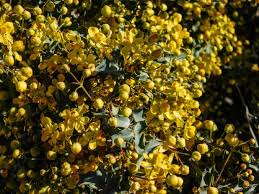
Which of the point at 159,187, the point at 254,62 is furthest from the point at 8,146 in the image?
the point at 254,62

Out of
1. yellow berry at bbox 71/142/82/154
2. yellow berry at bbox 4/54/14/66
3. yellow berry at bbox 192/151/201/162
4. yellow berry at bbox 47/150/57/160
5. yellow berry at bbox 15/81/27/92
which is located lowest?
yellow berry at bbox 47/150/57/160

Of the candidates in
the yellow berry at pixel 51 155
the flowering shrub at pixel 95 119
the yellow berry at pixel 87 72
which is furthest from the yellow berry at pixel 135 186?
the yellow berry at pixel 87 72

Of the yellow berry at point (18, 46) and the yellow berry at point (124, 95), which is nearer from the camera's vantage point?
the yellow berry at point (124, 95)

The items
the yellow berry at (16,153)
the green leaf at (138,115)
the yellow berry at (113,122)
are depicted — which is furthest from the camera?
the yellow berry at (16,153)

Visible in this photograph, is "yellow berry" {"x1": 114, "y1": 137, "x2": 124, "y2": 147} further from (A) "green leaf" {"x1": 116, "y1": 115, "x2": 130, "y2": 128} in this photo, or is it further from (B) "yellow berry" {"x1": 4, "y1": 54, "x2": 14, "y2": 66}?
(B) "yellow berry" {"x1": 4, "y1": 54, "x2": 14, "y2": 66}

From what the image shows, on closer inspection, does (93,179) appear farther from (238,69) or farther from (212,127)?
(238,69)

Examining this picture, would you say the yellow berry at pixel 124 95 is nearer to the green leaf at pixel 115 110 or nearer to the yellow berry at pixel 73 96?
the green leaf at pixel 115 110

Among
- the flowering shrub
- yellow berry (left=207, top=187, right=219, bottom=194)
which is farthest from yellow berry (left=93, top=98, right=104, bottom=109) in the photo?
yellow berry (left=207, top=187, right=219, bottom=194)

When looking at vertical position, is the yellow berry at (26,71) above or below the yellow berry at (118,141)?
above

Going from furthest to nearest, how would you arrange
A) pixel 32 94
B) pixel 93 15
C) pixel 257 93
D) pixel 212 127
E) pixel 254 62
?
pixel 254 62 → pixel 257 93 → pixel 93 15 → pixel 212 127 → pixel 32 94

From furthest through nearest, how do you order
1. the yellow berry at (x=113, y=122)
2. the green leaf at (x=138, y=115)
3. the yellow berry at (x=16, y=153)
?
1. the yellow berry at (x=16, y=153)
2. the green leaf at (x=138, y=115)
3. the yellow berry at (x=113, y=122)

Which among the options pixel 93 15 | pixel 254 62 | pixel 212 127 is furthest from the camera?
pixel 254 62
